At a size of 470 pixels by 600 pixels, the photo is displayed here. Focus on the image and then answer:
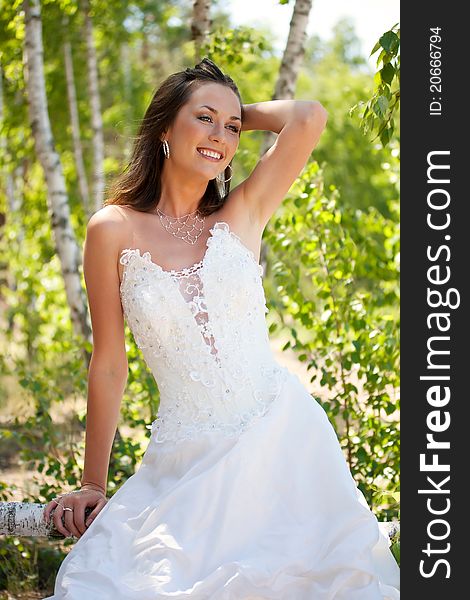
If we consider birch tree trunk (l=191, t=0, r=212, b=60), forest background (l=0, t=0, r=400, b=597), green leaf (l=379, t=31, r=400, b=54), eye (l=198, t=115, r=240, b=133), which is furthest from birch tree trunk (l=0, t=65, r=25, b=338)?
green leaf (l=379, t=31, r=400, b=54)

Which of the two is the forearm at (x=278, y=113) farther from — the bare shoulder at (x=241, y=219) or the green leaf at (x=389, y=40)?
the green leaf at (x=389, y=40)

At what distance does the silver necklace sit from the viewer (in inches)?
123

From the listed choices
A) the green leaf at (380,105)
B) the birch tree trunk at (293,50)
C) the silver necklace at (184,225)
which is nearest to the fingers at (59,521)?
the silver necklace at (184,225)

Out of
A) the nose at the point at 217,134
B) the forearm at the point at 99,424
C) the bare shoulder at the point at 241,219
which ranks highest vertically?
the nose at the point at 217,134

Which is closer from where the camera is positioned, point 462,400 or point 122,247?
point 462,400

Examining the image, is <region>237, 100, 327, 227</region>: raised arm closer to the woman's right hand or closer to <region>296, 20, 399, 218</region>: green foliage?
the woman's right hand

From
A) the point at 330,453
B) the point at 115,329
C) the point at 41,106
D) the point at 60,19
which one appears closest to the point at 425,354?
the point at 330,453

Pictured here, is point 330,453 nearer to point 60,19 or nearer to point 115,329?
point 115,329

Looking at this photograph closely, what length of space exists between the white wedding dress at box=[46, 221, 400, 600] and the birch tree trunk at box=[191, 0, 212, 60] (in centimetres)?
268

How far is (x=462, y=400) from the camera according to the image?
2.66 meters

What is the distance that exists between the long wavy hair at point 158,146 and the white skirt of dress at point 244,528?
83cm

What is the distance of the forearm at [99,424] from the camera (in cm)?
297

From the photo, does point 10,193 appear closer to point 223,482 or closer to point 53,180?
point 53,180

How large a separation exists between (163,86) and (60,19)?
8.63 m
